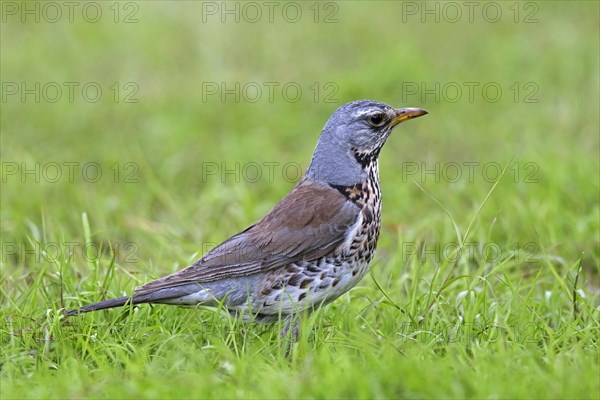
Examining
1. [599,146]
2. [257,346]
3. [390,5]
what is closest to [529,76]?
[599,146]

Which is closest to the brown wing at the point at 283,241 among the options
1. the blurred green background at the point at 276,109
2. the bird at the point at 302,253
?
the bird at the point at 302,253

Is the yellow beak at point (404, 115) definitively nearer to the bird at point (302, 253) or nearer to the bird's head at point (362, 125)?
the bird's head at point (362, 125)

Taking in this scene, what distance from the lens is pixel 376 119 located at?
5914 millimetres

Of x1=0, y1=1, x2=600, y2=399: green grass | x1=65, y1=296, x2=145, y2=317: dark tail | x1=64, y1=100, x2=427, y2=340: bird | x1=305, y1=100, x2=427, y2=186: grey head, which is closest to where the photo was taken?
x1=0, y1=1, x2=600, y2=399: green grass

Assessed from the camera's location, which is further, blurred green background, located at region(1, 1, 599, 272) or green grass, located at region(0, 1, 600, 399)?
blurred green background, located at region(1, 1, 599, 272)

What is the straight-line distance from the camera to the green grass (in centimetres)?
472

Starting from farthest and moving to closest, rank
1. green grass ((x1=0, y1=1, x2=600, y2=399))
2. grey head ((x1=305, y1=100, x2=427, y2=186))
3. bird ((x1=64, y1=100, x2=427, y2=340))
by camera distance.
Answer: grey head ((x1=305, y1=100, x2=427, y2=186)) → bird ((x1=64, y1=100, x2=427, y2=340)) → green grass ((x1=0, y1=1, x2=600, y2=399))

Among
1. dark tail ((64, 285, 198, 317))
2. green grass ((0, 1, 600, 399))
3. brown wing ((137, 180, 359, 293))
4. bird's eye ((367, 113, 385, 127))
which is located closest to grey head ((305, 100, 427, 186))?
bird's eye ((367, 113, 385, 127))

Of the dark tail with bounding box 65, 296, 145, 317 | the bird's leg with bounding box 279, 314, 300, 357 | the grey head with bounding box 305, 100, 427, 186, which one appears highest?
the grey head with bounding box 305, 100, 427, 186

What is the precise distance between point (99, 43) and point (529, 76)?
540 cm

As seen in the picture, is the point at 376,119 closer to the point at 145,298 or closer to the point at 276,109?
the point at 145,298

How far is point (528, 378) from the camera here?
4.39m

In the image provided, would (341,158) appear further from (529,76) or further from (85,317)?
(529,76)

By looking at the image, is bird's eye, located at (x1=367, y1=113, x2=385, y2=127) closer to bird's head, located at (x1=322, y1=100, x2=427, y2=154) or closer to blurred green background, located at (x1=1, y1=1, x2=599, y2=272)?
bird's head, located at (x1=322, y1=100, x2=427, y2=154)
